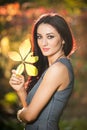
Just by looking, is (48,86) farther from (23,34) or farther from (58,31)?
(23,34)

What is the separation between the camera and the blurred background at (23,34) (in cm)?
250

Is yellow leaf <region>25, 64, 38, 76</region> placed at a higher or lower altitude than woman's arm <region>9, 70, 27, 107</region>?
higher

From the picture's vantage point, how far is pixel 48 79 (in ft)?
4.66

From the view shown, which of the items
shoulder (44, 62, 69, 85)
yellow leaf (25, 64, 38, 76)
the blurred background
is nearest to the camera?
shoulder (44, 62, 69, 85)

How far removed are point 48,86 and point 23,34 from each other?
132 cm

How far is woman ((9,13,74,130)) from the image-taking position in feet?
4.66

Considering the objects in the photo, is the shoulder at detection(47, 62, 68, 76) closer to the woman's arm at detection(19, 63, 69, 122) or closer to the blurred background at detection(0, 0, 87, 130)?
the woman's arm at detection(19, 63, 69, 122)

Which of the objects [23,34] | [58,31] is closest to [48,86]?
[58,31]

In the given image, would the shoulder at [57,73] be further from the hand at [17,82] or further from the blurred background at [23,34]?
the blurred background at [23,34]

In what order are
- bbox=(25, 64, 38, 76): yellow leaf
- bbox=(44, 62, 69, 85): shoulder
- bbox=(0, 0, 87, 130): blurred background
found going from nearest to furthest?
bbox=(44, 62, 69, 85): shoulder
bbox=(25, 64, 38, 76): yellow leaf
bbox=(0, 0, 87, 130): blurred background

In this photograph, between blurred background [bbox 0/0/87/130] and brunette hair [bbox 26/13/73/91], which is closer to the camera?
brunette hair [bbox 26/13/73/91]

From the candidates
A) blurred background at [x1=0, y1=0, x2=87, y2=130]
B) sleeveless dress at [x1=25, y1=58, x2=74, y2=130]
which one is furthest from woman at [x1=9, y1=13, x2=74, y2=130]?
blurred background at [x1=0, y1=0, x2=87, y2=130]

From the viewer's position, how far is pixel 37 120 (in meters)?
1.47

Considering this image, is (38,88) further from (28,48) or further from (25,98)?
(28,48)
